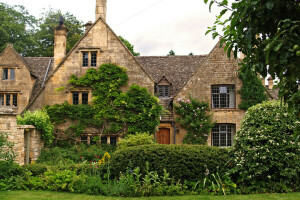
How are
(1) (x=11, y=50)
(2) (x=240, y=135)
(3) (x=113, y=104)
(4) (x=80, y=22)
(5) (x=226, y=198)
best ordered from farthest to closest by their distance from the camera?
(4) (x=80, y=22) < (1) (x=11, y=50) < (3) (x=113, y=104) < (2) (x=240, y=135) < (5) (x=226, y=198)

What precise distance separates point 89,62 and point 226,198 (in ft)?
42.0

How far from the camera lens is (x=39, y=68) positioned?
25906 millimetres

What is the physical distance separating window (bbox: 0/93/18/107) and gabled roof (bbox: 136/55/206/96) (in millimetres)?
10621

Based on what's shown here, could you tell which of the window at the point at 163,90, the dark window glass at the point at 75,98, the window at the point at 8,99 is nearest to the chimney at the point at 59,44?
the dark window glass at the point at 75,98

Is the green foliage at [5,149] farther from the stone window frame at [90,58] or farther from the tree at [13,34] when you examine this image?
the tree at [13,34]

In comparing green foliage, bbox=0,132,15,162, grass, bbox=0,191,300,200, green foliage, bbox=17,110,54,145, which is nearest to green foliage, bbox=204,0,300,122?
grass, bbox=0,191,300,200

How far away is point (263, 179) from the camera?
405 inches

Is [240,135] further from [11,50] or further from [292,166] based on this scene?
[11,50]

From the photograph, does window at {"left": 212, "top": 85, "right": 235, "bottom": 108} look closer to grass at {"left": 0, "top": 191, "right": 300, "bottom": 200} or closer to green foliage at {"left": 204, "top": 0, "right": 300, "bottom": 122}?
grass at {"left": 0, "top": 191, "right": 300, "bottom": 200}

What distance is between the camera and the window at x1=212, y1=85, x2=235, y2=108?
20.0 meters

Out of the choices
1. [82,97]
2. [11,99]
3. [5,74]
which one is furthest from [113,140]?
[5,74]

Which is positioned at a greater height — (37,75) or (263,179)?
(37,75)

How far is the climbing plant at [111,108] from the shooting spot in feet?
59.1

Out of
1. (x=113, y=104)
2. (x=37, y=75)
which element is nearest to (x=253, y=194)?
(x=113, y=104)
